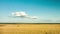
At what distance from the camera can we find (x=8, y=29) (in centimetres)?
81

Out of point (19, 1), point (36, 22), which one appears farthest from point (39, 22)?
point (19, 1)

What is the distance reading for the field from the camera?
81 cm

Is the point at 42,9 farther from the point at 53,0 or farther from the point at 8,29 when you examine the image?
the point at 8,29

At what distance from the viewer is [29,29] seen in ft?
2.69

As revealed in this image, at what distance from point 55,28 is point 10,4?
0.44 metres

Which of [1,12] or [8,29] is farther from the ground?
[1,12]

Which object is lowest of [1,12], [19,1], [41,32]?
[41,32]

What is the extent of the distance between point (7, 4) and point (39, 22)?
32 cm

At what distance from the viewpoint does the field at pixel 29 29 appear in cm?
81

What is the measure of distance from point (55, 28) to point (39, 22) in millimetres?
144

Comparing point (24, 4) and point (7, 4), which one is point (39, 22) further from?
point (7, 4)

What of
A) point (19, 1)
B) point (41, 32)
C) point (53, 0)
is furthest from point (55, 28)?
point (19, 1)

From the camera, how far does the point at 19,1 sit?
34.5 inches

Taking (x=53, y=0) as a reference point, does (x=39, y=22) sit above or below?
below
